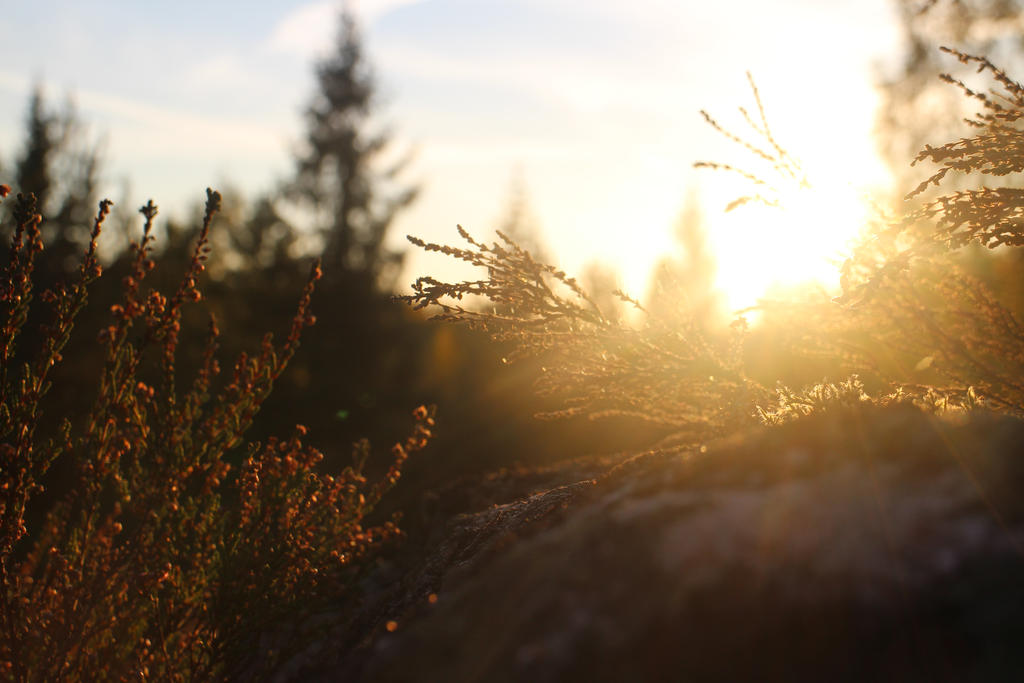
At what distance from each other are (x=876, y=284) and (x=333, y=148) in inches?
966

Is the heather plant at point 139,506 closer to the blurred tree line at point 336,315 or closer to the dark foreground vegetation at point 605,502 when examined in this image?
the dark foreground vegetation at point 605,502

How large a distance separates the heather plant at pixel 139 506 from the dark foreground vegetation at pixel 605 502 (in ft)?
0.05

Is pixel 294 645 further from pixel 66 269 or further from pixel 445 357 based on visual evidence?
pixel 66 269

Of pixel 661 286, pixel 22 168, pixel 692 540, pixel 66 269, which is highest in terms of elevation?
pixel 22 168

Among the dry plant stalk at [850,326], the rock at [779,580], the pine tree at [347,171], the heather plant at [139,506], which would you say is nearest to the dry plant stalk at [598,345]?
the dry plant stalk at [850,326]

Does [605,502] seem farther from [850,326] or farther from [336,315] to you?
[336,315]

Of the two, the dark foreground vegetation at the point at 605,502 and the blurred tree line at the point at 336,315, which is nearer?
the dark foreground vegetation at the point at 605,502

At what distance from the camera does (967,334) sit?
3.22 meters

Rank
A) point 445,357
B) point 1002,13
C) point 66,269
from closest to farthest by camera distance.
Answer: point 1002,13 < point 66,269 < point 445,357

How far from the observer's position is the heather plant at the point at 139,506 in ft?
8.41

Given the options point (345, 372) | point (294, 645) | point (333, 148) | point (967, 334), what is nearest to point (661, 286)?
point (967, 334)

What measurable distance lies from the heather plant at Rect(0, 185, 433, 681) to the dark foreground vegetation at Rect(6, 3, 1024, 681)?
2 cm

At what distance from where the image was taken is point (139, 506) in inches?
106

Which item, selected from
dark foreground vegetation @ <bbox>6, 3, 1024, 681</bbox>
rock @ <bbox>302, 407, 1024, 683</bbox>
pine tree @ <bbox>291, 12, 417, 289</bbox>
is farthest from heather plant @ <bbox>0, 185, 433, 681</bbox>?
pine tree @ <bbox>291, 12, 417, 289</bbox>
